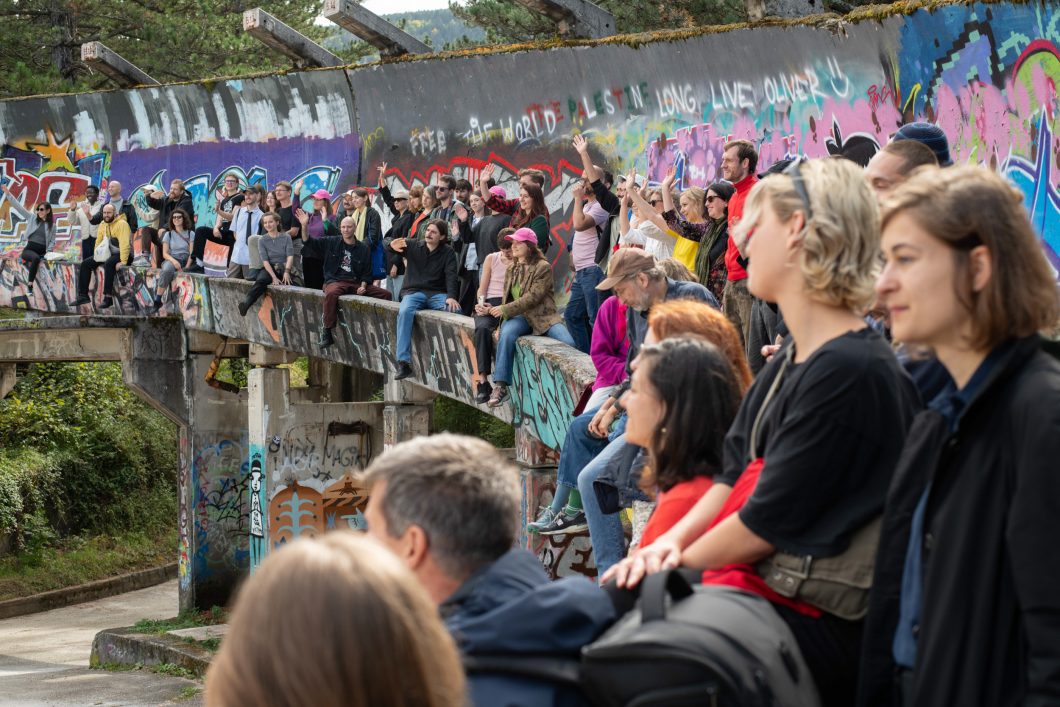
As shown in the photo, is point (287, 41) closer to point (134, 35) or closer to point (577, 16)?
point (577, 16)

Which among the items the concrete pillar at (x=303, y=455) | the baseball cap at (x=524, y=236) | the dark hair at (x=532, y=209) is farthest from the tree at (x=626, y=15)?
the baseball cap at (x=524, y=236)

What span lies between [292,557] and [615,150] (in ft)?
55.5

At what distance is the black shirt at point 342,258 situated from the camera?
51.8ft

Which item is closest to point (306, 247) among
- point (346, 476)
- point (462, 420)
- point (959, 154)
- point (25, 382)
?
point (346, 476)

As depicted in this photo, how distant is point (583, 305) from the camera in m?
10.1

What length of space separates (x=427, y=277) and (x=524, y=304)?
3.16 meters

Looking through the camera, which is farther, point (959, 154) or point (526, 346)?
point (959, 154)

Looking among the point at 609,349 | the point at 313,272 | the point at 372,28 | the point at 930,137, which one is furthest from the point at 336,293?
the point at 930,137

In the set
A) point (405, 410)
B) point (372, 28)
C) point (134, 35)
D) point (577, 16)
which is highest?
point (134, 35)

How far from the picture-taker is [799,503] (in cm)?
288

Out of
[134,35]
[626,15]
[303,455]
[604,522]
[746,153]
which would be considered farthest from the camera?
[134,35]

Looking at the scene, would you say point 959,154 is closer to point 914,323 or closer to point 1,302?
point 914,323

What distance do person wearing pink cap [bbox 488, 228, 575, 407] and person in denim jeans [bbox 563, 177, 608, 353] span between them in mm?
156

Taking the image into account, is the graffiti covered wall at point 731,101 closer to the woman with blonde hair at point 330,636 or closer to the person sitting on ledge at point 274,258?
the person sitting on ledge at point 274,258
